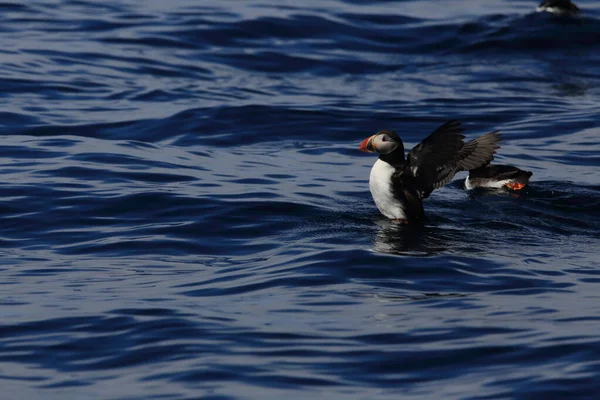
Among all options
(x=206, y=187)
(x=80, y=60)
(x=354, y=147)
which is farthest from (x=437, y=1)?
(x=206, y=187)

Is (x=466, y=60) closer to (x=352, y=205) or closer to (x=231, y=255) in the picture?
(x=352, y=205)

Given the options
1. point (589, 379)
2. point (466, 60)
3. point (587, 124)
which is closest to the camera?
point (589, 379)

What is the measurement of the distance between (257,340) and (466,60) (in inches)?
648

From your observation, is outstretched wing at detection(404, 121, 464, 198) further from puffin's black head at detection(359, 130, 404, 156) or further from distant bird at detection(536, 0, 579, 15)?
distant bird at detection(536, 0, 579, 15)

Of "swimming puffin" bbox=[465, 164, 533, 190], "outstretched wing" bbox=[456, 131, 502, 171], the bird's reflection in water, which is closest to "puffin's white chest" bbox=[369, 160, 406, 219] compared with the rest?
the bird's reflection in water

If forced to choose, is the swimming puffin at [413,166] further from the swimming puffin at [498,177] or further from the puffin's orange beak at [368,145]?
the swimming puffin at [498,177]

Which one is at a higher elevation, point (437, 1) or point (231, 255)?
point (437, 1)

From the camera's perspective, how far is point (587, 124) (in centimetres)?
1712

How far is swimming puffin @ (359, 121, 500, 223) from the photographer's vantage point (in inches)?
439

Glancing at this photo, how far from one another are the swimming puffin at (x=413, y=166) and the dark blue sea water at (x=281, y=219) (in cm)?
28

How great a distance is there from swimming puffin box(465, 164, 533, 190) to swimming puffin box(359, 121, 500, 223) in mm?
1278

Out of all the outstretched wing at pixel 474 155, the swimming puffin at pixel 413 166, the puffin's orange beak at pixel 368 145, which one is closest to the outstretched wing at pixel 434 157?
the swimming puffin at pixel 413 166

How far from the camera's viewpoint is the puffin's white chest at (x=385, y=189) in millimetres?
11297

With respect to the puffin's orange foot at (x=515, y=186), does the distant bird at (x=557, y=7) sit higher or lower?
higher
